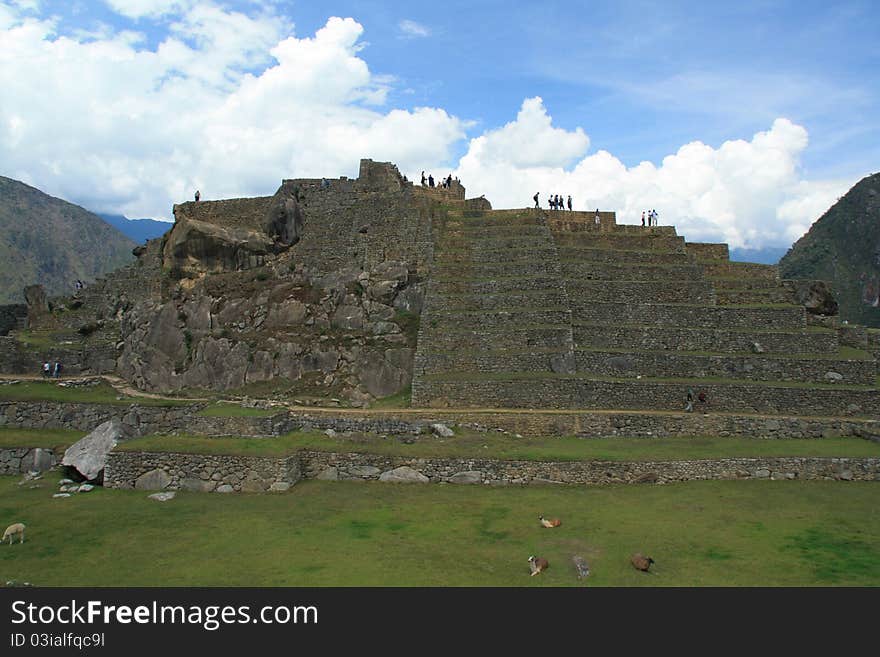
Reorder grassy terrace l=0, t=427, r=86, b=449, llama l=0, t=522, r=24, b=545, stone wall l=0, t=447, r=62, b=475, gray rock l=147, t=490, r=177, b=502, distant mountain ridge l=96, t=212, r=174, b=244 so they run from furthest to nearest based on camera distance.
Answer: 1. distant mountain ridge l=96, t=212, r=174, b=244
2. grassy terrace l=0, t=427, r=86, b=449
3. stone wall l=0, t=447, r=62, b=475
4. gray rock l=147, t=490, r=177, b=502
5. llama l=0, t=522, r=24, b=545

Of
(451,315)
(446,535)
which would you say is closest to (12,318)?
(451,315)

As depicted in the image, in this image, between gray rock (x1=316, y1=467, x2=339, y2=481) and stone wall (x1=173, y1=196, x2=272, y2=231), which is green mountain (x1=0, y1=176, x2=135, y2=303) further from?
gray rock (x1=316, y1=467, x2=339, y2=481)

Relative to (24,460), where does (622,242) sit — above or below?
above

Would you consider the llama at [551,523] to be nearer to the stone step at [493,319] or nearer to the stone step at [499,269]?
the stone step at [493,319]

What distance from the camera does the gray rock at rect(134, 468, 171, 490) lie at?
784 inches

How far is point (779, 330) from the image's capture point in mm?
29516

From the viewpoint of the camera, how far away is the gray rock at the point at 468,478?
66.0ft

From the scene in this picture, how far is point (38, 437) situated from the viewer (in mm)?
25375

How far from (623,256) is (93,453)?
82.9 ft

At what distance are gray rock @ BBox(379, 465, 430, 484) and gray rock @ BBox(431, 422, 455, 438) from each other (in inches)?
120

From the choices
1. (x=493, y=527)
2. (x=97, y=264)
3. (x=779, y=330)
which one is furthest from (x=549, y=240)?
(x=97, y=264)

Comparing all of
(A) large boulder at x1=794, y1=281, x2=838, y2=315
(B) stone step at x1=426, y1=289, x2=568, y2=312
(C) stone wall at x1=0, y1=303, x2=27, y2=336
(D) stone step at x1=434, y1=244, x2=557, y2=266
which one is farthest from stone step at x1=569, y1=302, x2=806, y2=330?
(C) stone wall at x1=0, y1=303, x2=27, y2=336

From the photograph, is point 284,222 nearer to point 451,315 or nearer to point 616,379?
point 451,315

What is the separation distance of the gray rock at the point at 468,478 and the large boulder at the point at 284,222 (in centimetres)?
1942
